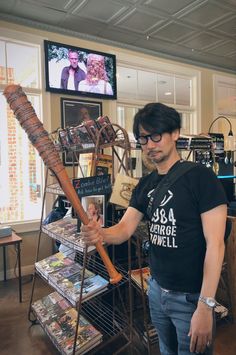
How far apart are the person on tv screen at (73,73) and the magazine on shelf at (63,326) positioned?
8.23 ft

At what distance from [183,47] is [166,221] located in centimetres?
389

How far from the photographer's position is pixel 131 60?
13.9ft

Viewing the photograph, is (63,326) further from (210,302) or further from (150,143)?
(150,143)

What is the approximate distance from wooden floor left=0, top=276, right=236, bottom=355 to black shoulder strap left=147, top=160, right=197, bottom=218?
1370 mm

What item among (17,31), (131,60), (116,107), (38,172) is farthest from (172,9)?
(38,172)

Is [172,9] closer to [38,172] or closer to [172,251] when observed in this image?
[38,172]

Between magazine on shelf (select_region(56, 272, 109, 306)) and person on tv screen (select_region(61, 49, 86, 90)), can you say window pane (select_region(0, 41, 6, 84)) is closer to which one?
person on tv screen (select_region(61, 49, 86, 90))

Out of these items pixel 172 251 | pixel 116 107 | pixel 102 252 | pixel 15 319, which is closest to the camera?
pixel 102 252

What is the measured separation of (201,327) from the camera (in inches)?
39.4

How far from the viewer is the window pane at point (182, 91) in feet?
16.1

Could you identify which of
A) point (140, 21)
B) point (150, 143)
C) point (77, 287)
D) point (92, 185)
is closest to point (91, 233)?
point (150, 143)

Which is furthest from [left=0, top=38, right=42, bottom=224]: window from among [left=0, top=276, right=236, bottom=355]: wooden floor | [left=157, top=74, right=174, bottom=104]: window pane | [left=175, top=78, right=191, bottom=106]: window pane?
[left=175, top=78, right=191, bottom=106]: window pane

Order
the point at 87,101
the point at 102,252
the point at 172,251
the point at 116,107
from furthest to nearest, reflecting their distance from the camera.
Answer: the point at 116,107 < the point at 87,101 < the point at 172,251 < the point at 102,252

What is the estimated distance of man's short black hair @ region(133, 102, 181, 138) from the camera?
45.2 inches
